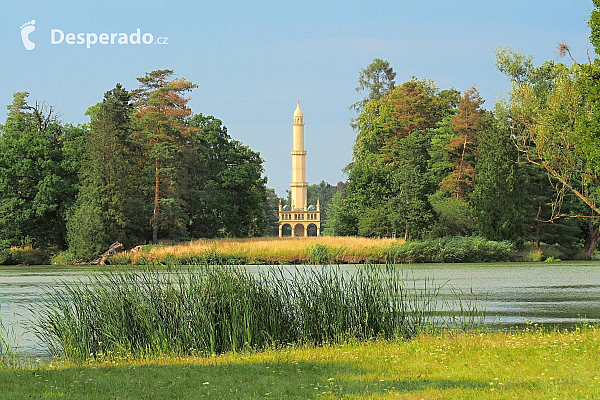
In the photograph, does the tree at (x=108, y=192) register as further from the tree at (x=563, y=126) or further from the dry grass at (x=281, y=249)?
the tree at (x=563, y=126)

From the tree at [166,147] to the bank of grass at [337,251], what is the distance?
2.93 meters

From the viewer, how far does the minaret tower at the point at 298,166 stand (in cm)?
9975

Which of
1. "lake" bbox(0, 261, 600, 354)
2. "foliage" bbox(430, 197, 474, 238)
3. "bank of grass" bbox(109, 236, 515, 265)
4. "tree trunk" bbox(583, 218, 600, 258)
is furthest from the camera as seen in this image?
"tree trunk" bbox(583, 218, 600, 258)

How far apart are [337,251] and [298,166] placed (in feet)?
201

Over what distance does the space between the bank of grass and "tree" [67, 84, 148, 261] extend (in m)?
2.09

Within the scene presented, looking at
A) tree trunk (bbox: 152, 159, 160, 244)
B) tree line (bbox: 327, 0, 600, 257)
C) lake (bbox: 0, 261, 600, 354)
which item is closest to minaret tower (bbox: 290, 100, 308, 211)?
tree line (bbox: 327, 0, 600, 257)

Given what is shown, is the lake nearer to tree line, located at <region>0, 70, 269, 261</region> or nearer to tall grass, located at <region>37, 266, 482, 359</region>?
tall grass, located at <region>37, 266, 482, 359</region>

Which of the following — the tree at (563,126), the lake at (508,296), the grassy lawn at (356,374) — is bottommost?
the lake at (508,296)

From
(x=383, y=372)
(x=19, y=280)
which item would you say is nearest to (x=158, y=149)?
(x=19, y=280)

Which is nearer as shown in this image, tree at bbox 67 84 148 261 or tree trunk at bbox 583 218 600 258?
tree at bbox 67 84 148 261

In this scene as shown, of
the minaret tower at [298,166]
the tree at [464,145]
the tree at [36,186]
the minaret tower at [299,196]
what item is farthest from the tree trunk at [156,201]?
the minaret tower at [298,166]

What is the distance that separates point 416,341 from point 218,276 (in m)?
3.12

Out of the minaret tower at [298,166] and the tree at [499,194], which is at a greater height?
the minaret tower at [298,166]

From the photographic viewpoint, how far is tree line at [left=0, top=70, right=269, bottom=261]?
43375 mm
